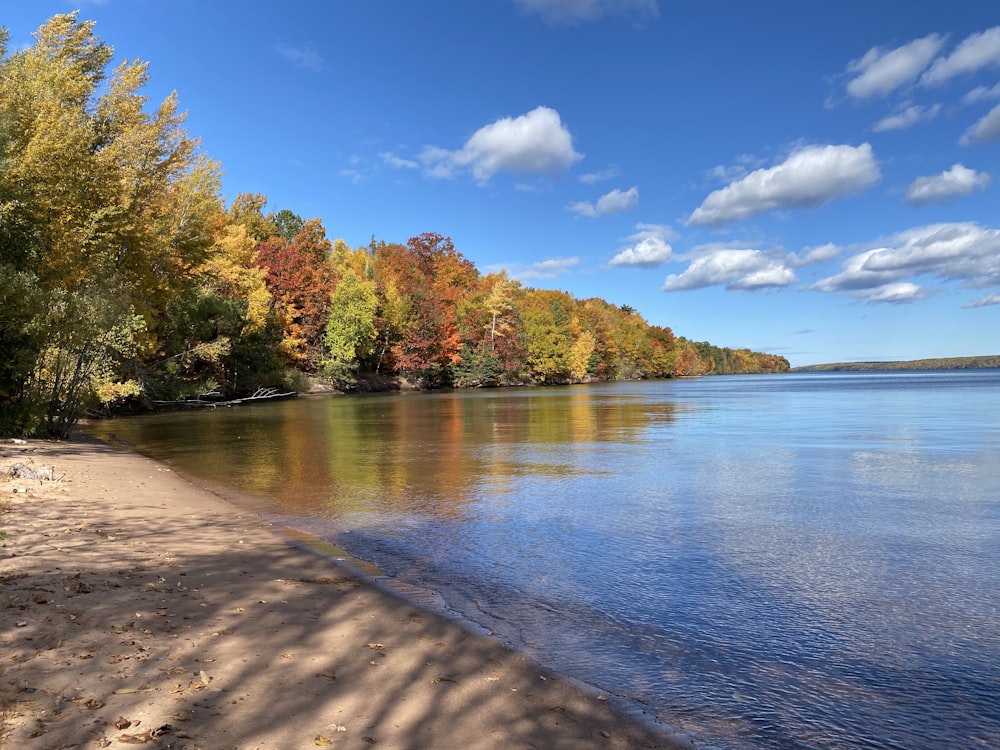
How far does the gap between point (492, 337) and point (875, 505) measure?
244ft

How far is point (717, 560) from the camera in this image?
8484 mm

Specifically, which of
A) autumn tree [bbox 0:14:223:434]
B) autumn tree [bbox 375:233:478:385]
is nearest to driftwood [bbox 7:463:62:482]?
autumn tree [bbox 0:14:223:434]

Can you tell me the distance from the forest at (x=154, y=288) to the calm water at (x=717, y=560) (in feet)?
15.2

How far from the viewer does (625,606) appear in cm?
676

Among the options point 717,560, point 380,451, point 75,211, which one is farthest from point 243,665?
point 75,211

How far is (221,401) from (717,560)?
4301cm

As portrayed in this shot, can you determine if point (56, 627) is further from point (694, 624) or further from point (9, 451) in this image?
point (9, 451)

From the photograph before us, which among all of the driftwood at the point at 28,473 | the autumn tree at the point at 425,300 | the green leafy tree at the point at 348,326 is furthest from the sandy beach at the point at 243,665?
the autumn tree at the point at 425,300

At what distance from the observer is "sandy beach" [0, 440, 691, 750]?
12.3 ft

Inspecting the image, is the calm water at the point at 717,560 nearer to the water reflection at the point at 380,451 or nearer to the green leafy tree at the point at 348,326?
the water reflection at the point at 380,451

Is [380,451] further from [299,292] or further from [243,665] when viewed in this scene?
[299,292]

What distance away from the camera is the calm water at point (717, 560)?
4922 mm

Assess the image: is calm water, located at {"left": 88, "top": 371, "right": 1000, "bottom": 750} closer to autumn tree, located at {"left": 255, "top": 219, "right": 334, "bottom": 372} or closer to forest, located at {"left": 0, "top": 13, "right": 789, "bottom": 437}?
forest, located at {"left": 0, "top": 13, "right": 789, "bottom": 437}

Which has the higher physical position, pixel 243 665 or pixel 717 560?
pixel 243 665
